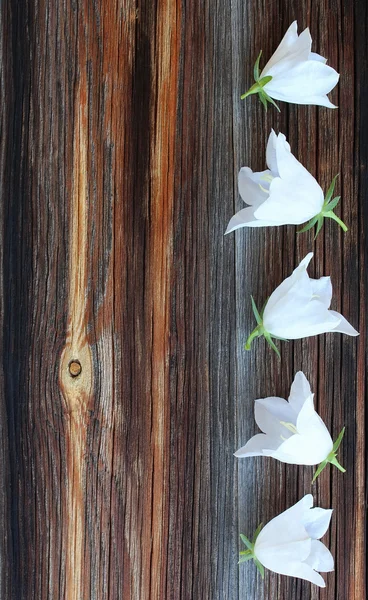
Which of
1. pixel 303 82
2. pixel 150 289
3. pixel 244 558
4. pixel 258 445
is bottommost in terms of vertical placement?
pixel 244 558

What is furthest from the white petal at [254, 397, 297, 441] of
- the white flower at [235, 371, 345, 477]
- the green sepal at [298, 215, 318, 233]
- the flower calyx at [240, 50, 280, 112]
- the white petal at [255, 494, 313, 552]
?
the flower calyx at [240, 50, 280, 112]

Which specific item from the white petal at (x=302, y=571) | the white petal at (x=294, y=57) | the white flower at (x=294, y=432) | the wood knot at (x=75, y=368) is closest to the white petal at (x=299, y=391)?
the white flower at (x=294, y=432)

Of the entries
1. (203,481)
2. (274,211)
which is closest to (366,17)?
(274,211)

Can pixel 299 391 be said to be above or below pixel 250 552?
above

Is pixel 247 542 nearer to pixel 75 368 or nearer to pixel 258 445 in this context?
pixel 258 445

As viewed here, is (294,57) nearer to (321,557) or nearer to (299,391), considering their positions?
(299,391)

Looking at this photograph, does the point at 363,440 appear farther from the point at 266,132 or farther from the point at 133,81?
the point at 133,81

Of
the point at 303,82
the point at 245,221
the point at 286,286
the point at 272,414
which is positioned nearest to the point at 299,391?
the point at 272,414
